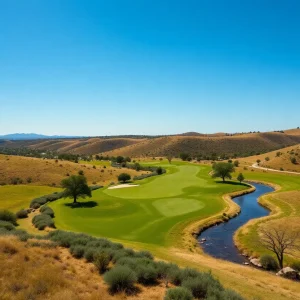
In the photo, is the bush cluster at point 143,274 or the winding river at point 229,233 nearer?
the bush cluster at point 143,274

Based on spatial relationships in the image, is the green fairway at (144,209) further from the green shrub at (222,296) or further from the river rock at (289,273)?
the green shrub at (222,296)

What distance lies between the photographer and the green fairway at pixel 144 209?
4412 cm

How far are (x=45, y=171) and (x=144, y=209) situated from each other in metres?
57.2

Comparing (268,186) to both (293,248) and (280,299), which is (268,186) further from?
(280,299)

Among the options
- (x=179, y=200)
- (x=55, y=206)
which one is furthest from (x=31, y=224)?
(x=179, y=200)

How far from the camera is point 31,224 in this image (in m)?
45.1

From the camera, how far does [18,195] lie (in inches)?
2879

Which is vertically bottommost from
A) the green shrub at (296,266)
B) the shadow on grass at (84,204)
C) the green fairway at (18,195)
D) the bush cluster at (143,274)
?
the green fairway at (18,195)

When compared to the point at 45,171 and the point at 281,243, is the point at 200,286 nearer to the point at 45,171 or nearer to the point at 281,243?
the point at 281,243

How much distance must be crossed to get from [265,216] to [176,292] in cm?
4487

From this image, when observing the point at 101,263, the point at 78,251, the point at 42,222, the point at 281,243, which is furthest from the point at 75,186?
the point at 101,263

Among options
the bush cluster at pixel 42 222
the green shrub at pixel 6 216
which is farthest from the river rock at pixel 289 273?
the green shrub at pixel 6 216

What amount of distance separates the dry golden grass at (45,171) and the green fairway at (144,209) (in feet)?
76.9

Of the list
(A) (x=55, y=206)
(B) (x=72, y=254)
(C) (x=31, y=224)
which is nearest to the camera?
(B) (x=72, y=254)
